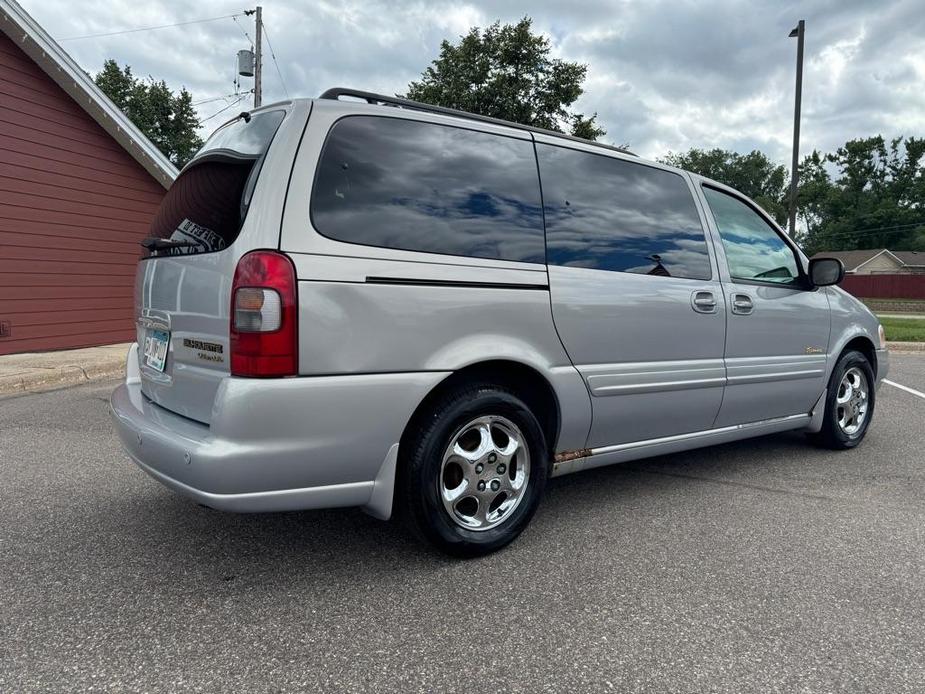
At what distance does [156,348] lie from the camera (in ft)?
9.16

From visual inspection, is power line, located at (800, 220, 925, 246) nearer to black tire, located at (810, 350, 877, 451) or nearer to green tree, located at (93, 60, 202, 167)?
green tree, located at (93, 60, 202, 167)

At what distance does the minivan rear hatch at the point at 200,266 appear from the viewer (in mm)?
2338

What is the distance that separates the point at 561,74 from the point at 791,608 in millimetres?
22309

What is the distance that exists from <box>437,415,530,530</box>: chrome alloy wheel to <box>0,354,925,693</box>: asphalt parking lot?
0.20m

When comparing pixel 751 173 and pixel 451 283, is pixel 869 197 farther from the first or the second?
pixel 451 283

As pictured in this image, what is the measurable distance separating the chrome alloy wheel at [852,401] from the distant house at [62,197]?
9.90 meters

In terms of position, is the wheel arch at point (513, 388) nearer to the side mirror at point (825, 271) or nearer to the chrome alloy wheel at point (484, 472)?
the chrome alloy wheel at point (484, 472)

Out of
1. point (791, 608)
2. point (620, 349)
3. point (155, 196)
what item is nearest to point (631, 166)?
point (620, 349)

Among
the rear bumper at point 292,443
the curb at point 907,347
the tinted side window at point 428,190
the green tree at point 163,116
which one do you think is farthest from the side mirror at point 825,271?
the green tree at point 163,116

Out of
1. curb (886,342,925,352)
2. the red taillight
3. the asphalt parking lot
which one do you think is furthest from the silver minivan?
curb (886,342,925,352)

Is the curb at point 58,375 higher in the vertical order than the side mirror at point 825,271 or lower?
lower

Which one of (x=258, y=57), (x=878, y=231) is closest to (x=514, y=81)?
(x=258, y=57)

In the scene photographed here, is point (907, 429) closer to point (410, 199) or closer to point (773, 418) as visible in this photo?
point (773, 418)

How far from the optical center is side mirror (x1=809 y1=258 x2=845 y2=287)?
13.2ft
